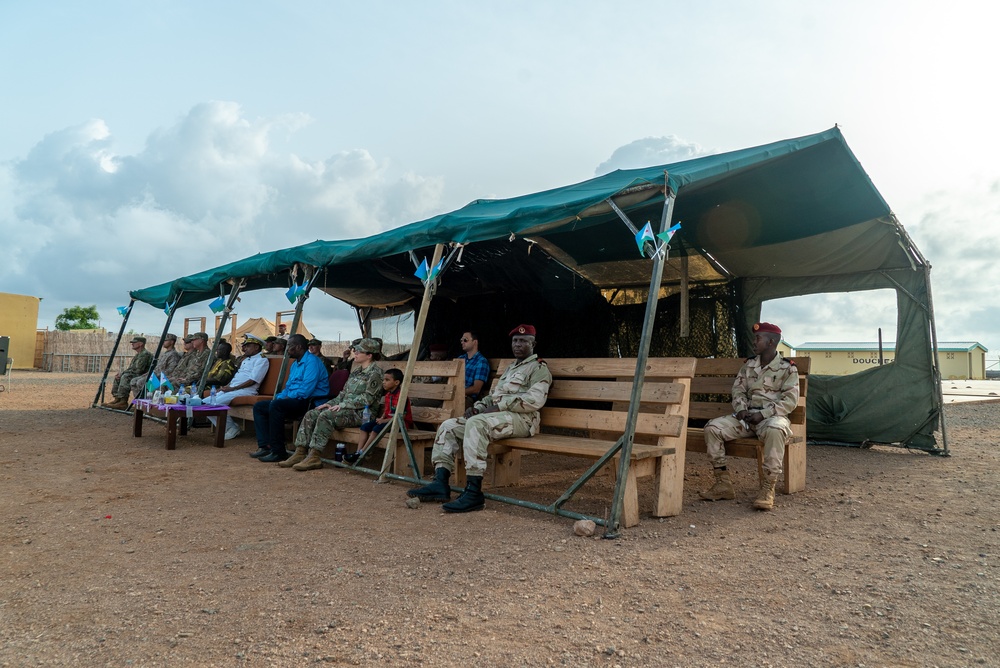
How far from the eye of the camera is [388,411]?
19.7ft

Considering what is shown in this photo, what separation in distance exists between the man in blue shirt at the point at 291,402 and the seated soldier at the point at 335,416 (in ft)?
1.23

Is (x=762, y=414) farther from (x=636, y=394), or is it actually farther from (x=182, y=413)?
(x=182, y=413)

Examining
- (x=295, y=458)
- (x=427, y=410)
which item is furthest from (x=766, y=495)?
(x=295, y=458)

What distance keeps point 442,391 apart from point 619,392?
6.20ft

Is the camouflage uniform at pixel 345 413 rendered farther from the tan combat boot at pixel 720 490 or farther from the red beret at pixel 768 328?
the red beret at pixel 768 328

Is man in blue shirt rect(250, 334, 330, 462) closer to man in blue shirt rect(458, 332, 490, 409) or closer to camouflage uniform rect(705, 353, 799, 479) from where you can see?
man in blue shirt rect(458, 332, 490, 409)

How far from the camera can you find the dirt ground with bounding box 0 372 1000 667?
2346mm

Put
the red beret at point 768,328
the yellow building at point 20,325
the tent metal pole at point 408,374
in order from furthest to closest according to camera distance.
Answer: the yellow building at point 20,325 → the tent metal pole at point 408,374 → the red beret at point 768,328

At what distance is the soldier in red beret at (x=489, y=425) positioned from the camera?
4504 mm

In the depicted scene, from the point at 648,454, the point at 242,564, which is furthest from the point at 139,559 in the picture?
the point at 648,454

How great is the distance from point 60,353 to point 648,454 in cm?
3339

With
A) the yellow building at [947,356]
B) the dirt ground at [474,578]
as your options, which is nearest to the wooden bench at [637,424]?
the dirt ground at [474,578]

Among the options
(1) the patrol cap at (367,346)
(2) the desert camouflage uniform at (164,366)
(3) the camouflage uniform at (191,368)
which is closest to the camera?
(1) the patrol cap at (367,346)

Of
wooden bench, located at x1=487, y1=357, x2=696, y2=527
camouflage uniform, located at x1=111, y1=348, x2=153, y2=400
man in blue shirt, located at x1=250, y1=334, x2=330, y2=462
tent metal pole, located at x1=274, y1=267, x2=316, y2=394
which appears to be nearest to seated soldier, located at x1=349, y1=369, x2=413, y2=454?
man in blue shirt, located at x1=250, y1=334, x2=330, y2=462
